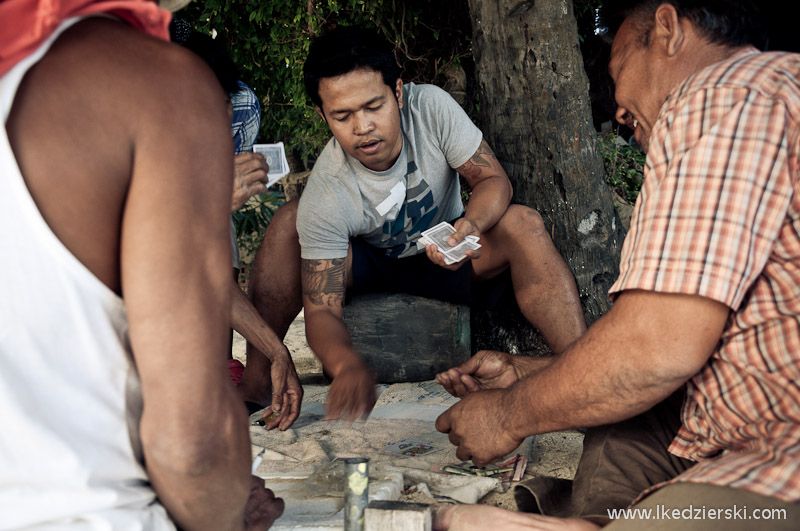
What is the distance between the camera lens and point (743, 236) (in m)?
1.43

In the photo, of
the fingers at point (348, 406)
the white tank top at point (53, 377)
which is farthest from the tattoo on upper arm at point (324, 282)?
the white tank top at point (53, 377)

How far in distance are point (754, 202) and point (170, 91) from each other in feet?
3.60

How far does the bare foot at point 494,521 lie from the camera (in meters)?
1.71

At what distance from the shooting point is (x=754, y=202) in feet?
4.67

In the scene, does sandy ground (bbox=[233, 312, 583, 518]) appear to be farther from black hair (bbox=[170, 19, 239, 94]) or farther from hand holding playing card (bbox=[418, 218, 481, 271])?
black hair (bbox=[170, 19, 239, 94])

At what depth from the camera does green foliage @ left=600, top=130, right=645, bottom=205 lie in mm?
7246

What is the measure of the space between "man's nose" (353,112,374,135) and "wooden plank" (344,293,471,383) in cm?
92

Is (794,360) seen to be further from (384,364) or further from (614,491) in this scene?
(384,364)

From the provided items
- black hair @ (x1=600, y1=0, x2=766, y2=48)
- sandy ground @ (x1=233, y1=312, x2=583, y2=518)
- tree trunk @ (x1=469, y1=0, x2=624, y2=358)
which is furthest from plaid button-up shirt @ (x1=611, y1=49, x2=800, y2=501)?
tree trunk @ (x1=469, y1=0, x2=624, y2=358)

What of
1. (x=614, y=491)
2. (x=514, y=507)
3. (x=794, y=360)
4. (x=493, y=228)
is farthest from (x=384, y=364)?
(x=794, y=360)

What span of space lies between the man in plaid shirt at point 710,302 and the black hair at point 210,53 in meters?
2.15

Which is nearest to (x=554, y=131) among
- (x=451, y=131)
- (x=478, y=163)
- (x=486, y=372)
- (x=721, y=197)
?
(x=478, y=163)

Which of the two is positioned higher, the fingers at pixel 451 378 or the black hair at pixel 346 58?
the black hair at pixel 346 58

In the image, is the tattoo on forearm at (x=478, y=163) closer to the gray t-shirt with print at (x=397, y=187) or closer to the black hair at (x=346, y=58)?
the gray t-shirt with print at (x=397, y=187)
